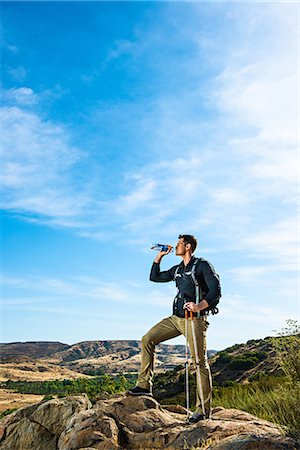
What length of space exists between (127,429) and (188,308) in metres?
2.19

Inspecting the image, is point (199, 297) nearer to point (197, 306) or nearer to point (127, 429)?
point (197, 306)

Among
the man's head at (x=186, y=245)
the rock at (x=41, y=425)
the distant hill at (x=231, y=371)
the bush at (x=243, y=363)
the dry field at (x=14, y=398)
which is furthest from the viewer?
the dry field at (x=14, y=398)

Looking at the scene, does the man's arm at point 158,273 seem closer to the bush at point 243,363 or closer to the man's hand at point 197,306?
the man's hand at point 197,306

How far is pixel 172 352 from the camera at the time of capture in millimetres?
148750

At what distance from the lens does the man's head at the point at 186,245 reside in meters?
7.98

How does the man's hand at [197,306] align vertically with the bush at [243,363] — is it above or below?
below

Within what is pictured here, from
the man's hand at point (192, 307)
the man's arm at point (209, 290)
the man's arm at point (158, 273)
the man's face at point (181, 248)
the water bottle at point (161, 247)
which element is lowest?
the man's hand at point (192, 307)

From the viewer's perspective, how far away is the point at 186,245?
26.2 feet

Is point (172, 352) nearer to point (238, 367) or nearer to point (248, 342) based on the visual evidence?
point (248, 342)

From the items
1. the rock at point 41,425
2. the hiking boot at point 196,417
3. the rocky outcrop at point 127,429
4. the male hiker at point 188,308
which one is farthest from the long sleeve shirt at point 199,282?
the rock at point 41,425

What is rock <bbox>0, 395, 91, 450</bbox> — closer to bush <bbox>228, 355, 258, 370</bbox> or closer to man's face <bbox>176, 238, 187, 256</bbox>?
man's face <bbox>176, 238, 187, 256</bbox>

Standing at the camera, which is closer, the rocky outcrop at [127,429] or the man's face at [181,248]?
the rocky outcrop at [127,429]

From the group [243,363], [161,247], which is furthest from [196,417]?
[243,363]

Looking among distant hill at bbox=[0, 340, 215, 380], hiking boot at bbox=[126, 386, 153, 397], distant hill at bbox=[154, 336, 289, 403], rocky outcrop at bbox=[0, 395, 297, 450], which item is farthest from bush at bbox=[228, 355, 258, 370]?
distant hill at bbox=[0, 340, 215, 380]
